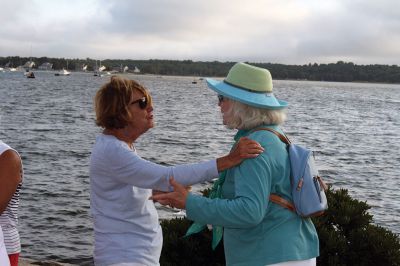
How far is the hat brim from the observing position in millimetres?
3508

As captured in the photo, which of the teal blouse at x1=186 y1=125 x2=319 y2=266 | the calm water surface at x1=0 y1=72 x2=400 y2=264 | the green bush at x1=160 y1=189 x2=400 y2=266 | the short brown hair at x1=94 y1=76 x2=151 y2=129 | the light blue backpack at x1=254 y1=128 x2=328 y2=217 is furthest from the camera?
the calm water surface at x1=0 y1=72 x2=400 y2=264

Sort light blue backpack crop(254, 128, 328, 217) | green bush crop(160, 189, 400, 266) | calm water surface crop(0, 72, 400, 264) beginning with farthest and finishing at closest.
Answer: calm water surface crop(0, 72, 400, 264) → green bush crop(160, 189, 400, 266) → light blue backpack crop(254, 128, 328, 217)

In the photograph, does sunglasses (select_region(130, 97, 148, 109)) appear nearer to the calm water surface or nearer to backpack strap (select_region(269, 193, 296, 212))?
backpack strap (select_region(269, 193, 296, 212))

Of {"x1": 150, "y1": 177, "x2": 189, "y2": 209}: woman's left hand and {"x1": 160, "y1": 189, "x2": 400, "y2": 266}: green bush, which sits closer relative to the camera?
{"x1": 150, "y1": 177, "x2": 189, "y2": 209}: woman's left hand

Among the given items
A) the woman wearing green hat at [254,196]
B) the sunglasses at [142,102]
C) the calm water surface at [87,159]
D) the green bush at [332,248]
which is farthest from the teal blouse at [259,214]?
the calm water surface at [87,159]

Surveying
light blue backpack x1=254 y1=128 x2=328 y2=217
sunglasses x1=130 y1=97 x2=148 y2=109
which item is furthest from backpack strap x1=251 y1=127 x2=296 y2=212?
sunglasses x1=130 y1=97 x2=148 y2=109

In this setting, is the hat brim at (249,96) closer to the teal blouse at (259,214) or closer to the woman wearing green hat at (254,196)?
the woman wearing green hat at (254,196)

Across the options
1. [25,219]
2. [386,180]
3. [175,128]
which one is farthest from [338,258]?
[175,128]

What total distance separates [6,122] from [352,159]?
22976mm

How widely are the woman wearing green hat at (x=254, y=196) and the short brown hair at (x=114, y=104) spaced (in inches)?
22.2

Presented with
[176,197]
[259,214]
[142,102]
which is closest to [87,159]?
[142,102]

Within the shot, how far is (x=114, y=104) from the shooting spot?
12.7ft

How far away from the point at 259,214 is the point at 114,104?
119 centimetres

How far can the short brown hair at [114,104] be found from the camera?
3869mm
